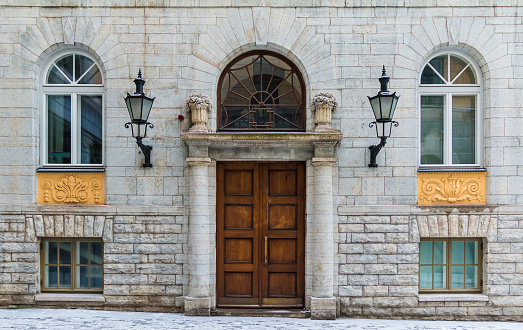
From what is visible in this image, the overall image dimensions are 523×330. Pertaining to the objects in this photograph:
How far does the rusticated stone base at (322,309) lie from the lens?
7.99 meters

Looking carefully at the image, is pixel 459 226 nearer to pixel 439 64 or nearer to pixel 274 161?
pixel 439 64

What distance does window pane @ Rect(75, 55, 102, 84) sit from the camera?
27.9ft

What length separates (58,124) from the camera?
8.55 m

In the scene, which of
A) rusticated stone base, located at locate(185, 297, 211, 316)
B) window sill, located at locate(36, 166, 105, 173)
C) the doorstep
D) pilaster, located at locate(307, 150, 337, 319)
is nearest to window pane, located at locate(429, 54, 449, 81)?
pilaster, located at locate(307, 150, 337, 319)

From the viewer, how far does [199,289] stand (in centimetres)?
805

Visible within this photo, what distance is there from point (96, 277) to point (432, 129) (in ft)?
23.4

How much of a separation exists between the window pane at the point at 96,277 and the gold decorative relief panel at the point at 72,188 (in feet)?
4.28

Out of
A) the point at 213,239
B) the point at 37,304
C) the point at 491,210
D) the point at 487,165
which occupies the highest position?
the point at 487,165

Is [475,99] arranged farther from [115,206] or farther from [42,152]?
[42,152]

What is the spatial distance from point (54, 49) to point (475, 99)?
8182mm

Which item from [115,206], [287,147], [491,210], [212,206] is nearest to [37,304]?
[115,206]

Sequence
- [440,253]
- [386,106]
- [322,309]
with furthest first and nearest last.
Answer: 1. [440,253]
2. [322,309]
3. [386,106]

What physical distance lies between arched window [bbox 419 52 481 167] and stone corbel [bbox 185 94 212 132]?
Answer: 412cm

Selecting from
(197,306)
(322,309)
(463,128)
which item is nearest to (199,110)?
(197,306)
